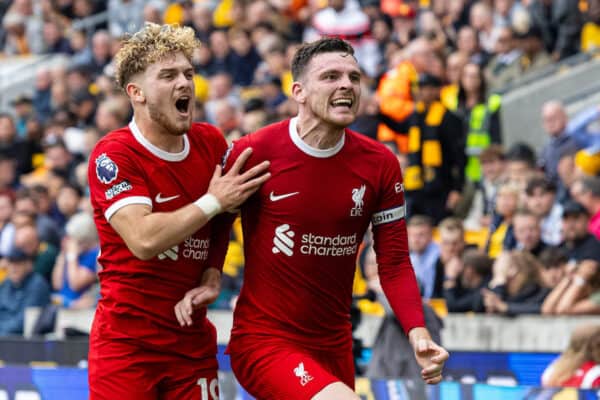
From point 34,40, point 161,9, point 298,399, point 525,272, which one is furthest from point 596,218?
point 34,40

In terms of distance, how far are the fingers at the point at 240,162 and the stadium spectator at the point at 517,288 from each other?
3.88 metres

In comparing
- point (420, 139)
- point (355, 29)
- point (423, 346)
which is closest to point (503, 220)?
point (420, 139)

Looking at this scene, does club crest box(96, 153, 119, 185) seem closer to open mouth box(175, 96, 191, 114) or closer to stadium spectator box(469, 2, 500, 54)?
open mouth box(175, 96, 191, 114)

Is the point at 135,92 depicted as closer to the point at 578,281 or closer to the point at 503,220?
the point at 578,281

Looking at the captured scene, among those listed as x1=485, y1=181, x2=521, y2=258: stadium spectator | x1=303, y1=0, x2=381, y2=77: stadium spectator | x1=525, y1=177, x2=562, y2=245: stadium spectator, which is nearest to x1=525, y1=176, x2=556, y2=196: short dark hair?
x1=525, y1=177, x2=562, y2=245: stadium spectator

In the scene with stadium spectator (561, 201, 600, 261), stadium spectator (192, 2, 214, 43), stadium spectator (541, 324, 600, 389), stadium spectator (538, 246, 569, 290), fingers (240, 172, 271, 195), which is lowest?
stadium spectator (541, 324, 600, 389)

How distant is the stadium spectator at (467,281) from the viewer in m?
10.2

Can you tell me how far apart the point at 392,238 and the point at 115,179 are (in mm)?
1396

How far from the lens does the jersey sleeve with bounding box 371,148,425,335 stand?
21.3 ft

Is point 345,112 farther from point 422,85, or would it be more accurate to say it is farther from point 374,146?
point 422,85

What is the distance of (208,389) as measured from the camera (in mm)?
6469

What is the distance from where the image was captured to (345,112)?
633 cm

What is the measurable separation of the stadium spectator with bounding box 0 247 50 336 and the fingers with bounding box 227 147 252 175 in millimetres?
6132

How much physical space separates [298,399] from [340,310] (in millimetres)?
602
